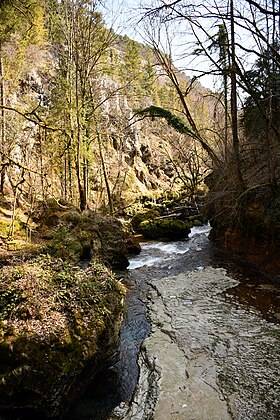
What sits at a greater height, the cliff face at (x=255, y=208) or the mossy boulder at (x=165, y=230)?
the cliff face at (x=255, y=208)

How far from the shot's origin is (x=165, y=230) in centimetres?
1616

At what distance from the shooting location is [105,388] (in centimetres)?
427

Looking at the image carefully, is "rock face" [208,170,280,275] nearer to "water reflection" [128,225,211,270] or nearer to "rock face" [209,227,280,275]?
"rock face" [209,227,280,275]

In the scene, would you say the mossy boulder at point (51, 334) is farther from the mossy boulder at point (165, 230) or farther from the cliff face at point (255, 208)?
the mossy boulder at point (165, 230)

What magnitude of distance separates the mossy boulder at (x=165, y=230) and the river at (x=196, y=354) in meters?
7.00

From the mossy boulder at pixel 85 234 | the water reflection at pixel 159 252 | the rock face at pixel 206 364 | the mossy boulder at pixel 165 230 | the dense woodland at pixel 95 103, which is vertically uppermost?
the dense woodland at pixel 95 103

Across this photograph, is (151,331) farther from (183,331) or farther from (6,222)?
(6,222)

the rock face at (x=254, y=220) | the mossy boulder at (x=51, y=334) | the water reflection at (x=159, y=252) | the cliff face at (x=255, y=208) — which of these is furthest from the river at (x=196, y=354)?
the water reflection at (x=159, y=252)

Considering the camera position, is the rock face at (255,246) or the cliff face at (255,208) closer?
the cliff face at (255,208)

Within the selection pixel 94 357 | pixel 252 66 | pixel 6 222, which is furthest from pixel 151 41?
pixel 94 357

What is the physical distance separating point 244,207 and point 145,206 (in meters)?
18.1

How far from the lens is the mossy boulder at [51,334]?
3.44m

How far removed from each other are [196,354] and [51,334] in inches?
96.9

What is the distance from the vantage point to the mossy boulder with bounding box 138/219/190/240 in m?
15.9
